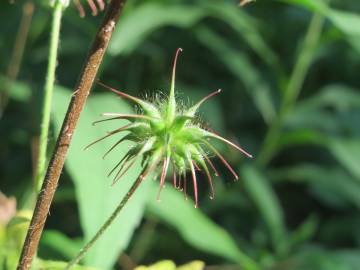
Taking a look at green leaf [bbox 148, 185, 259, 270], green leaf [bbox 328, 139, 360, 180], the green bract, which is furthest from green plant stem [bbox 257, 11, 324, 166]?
the green bract

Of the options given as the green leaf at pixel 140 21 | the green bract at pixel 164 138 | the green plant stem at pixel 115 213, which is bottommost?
the green plant stem at pixel 115 213

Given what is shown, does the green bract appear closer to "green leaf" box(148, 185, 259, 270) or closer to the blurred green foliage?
the blurred green foliage

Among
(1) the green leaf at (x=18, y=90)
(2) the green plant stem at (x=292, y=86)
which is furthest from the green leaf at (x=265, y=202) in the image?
(1) the green leaf at (x=18, y=90)

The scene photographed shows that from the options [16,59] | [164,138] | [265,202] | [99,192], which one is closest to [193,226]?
[99,192]

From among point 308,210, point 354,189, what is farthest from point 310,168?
point 308,210

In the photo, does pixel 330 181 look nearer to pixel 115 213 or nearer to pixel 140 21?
pixel 140 21

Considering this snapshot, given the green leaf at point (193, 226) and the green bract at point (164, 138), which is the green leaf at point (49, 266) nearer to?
the green bract at point (164, 138)
